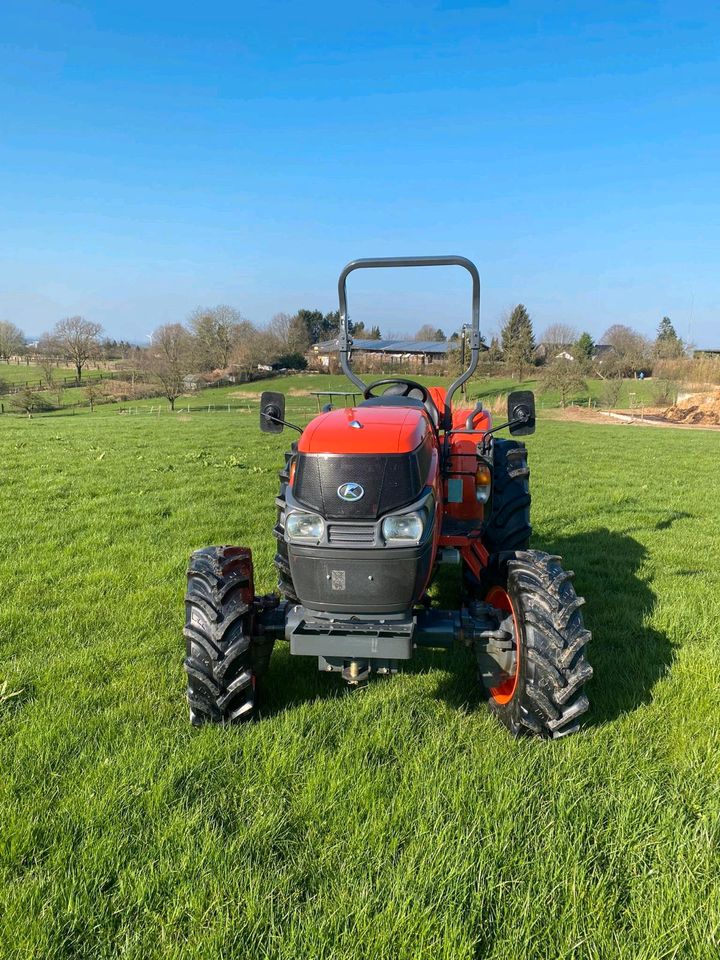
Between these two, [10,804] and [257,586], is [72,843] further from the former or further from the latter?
[257,586]

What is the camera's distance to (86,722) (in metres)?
3.25

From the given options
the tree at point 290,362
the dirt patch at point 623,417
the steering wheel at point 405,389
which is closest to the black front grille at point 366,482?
the steering wheel at point 405,389

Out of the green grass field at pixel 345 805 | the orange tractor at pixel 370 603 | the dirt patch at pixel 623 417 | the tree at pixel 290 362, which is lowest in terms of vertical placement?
the green grass field at pixel 345 805

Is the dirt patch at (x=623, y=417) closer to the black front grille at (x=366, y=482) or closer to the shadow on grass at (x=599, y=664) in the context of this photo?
the shadow on grass at (x=599, y=664)

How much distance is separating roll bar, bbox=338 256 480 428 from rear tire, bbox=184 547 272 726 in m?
1.94

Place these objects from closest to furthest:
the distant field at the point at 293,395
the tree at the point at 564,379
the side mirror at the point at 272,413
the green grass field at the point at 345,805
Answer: the green grass field at the point at 345,805, the side mirror at the point at 272,413, the tree at the point at 564,379, the distant field at the point at 293,395

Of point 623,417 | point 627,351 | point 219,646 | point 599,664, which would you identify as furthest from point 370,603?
point 627,351

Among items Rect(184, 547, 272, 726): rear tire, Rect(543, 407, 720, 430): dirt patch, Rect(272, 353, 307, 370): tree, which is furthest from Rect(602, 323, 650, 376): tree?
Rect(184, 547, 272, 726): rear tire

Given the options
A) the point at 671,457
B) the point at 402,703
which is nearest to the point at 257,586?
the point at 402,703

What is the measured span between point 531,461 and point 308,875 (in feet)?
41.9

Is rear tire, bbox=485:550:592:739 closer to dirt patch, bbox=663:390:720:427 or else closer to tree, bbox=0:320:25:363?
dirt patch, bbox=663:390:720:427

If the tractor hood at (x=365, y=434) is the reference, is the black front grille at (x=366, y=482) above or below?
below

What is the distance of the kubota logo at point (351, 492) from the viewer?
3.12 meters

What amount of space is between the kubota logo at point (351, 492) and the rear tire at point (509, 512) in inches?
87.4
